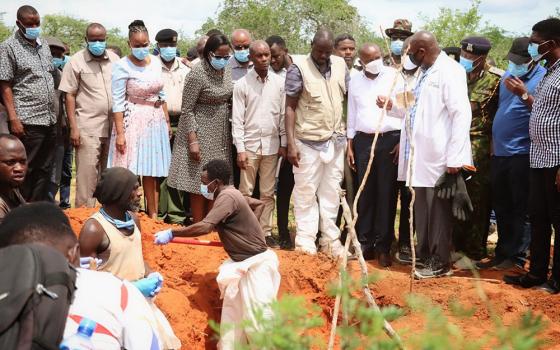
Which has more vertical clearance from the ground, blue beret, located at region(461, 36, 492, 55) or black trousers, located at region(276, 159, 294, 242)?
blue beret, located at region(461, 36, 492, 55)

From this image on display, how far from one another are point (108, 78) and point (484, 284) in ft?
13.3

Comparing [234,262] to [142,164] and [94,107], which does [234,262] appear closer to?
[142,164]

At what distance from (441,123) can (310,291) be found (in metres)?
1.85

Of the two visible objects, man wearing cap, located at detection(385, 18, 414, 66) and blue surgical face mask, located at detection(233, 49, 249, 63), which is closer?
blue surgical face mask, located at detection(233, 49, 249, 63)

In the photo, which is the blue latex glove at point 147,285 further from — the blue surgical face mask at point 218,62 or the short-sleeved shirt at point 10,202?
the blue surgical face mask at point 218,62

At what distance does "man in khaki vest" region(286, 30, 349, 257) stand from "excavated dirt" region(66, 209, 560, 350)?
0.37m

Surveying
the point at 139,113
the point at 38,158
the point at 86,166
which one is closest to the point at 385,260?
the point at 139,113

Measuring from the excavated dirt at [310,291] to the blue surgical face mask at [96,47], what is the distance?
5.32 feet

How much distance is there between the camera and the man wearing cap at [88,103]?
21.2ft

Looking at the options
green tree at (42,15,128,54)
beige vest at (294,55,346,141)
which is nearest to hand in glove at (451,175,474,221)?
beige vest at (294,55,346,141)

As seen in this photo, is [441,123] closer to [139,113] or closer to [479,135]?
[479,135]

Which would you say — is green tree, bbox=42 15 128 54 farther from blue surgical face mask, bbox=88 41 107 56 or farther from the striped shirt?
the striped shirt

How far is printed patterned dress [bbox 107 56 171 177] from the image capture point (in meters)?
6.25

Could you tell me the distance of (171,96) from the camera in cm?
712
